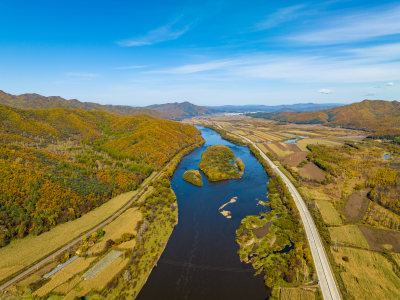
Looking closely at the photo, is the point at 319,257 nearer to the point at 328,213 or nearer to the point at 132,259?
the point at 328,213

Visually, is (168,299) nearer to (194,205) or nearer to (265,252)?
(265,252)

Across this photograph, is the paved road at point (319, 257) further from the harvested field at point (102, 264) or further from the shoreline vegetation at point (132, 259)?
the harvested field at point (102, 264)


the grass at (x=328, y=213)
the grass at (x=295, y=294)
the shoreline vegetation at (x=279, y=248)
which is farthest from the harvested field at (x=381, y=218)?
the grass at (x=295, y=294)

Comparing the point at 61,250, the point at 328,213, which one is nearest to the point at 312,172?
the point at 328,213

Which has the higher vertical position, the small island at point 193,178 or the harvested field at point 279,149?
the harvested field at point 279,149

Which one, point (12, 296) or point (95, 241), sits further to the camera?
point (95, 241)

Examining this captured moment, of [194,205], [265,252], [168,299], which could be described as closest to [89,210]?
[194,205]
